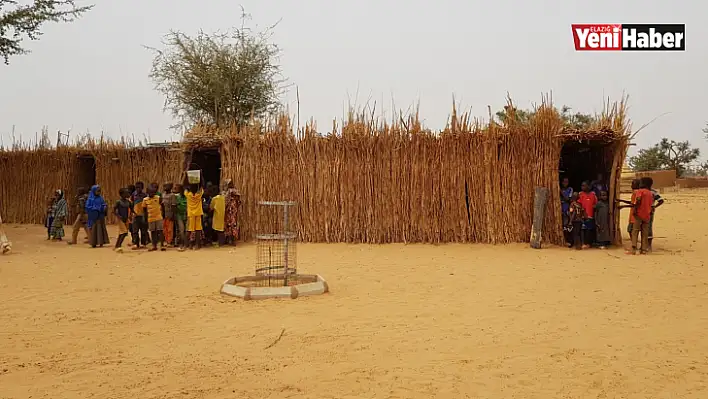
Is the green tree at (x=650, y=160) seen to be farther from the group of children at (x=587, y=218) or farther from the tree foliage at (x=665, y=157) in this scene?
the group of children at (x=587, y=218)

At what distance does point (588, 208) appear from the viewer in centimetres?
1034

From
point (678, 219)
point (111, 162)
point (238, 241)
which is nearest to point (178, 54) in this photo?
point (111, 162)

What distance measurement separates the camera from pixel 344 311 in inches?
227

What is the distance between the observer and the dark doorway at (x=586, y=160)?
11250 mm

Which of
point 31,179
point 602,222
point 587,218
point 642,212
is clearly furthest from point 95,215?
point 642,212

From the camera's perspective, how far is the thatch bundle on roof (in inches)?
424

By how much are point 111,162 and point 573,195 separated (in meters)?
11.1

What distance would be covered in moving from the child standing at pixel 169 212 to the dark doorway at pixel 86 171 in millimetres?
6093

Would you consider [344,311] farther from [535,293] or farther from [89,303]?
[89,303]

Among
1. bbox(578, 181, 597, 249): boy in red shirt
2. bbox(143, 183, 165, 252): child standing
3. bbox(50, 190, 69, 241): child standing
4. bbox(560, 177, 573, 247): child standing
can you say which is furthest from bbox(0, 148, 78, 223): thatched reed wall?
bbox(578, 181, 597, 249): boy in red shirt

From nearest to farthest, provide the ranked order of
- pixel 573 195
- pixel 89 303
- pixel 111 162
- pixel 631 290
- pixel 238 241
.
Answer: pixel 89 303
pixel 631 290
pixel 573 195
pixel 238 241
pixel 111 162

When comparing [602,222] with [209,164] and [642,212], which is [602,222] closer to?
[642,212]

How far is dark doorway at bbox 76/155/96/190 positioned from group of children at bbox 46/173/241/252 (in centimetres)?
522

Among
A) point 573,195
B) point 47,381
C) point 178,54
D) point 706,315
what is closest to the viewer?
point 47,381
